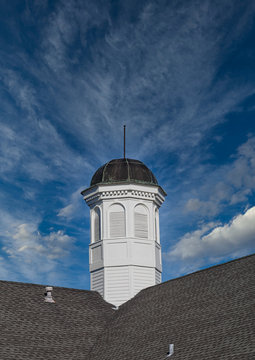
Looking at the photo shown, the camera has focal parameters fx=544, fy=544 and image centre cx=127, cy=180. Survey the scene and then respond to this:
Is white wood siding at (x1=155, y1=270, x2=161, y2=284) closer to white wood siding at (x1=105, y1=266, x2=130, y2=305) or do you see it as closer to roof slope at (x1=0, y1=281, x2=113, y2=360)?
white wood siding at (x1=105, y1=266, x2=130, y2=305)

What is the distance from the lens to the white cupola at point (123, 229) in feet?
93.9

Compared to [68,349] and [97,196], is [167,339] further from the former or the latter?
[97,196]

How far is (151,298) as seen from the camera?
25.2 m

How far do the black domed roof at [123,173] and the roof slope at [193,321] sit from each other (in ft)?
22.7

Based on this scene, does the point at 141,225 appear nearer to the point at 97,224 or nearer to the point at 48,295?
the point at 97,224

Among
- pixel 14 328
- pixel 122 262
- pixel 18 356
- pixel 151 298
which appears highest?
pixel 122 262

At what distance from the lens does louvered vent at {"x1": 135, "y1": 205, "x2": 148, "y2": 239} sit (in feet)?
97.2

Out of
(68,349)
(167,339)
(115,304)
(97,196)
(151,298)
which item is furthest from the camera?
(97,196)

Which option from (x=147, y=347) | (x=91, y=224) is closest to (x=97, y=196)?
(x=91, y=224)

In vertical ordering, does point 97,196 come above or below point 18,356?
above

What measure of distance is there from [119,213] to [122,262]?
9.09 ft

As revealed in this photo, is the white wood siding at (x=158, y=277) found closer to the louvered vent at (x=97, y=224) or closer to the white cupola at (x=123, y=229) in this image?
the white cupola at (x=123, y=229)

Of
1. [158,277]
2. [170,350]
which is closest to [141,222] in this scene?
[158,277]

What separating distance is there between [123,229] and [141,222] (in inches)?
44.8
